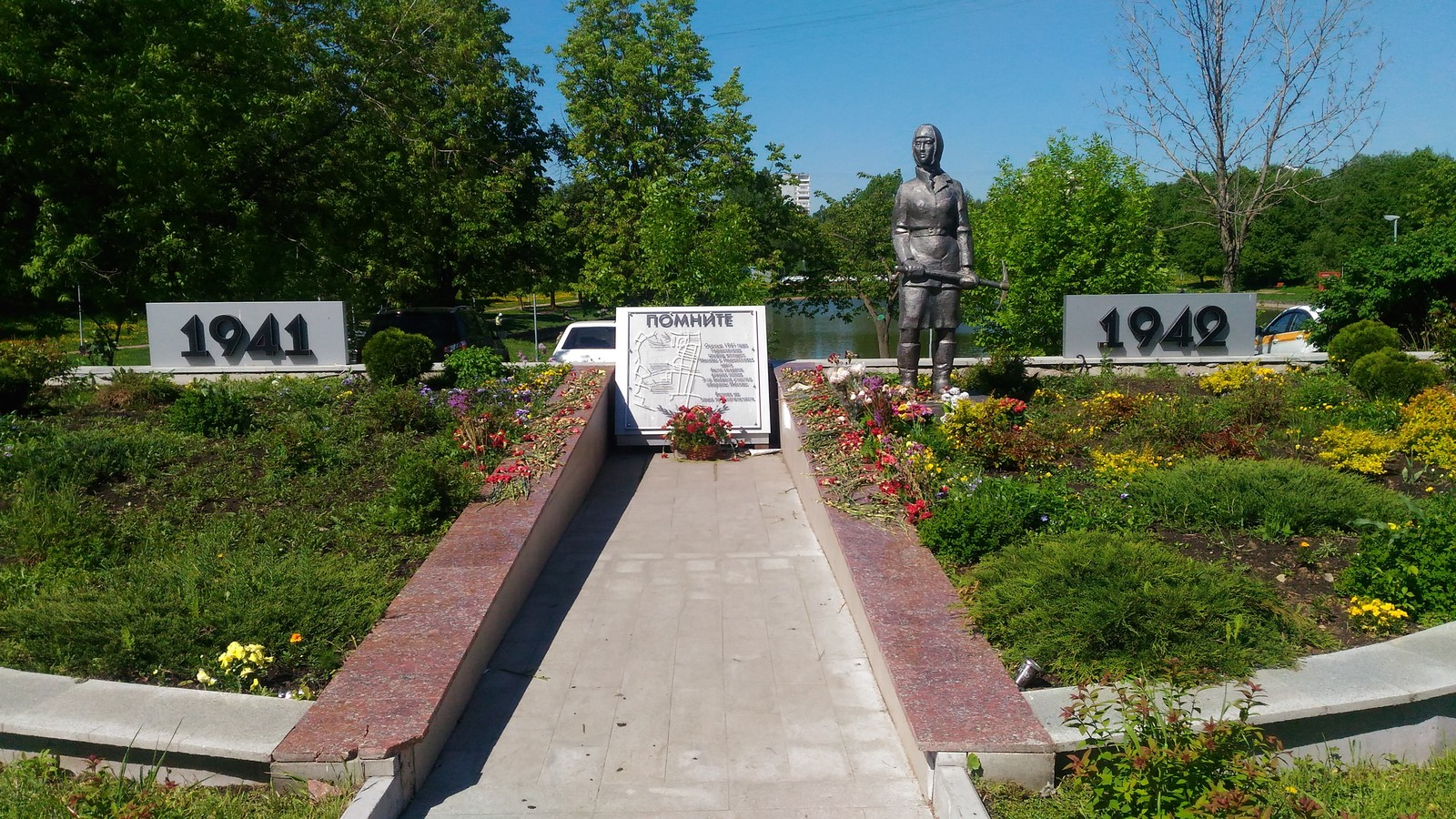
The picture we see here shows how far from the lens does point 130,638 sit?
484cm

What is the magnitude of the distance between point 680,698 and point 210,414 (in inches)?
233

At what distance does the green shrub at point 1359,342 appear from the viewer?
36.6 ft

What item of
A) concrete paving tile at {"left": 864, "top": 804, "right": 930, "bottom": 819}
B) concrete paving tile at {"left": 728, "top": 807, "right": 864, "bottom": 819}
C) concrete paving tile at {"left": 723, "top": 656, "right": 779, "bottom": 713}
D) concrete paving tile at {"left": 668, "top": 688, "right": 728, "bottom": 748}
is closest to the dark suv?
concrete paving tile at {"left": 723, "top": 656, "right": 779, "bottom": 713}

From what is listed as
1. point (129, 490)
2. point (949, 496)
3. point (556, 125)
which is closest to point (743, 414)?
point (949, 496)

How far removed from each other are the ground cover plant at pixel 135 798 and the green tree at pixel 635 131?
1711cm

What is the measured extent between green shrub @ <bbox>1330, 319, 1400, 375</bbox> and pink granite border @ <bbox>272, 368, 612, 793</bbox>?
895cm

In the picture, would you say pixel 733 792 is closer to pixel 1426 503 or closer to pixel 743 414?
pixel 1426 503

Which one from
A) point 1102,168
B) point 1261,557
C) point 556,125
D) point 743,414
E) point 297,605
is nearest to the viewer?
point 297,605

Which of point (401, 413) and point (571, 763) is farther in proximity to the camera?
point (401, 413)

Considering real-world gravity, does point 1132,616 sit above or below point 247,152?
below

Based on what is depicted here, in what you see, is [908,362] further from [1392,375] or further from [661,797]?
[661,797]

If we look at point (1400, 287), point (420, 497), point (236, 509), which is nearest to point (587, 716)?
point (420, 497)

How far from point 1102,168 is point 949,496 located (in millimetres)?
14155

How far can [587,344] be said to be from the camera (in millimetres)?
15172
